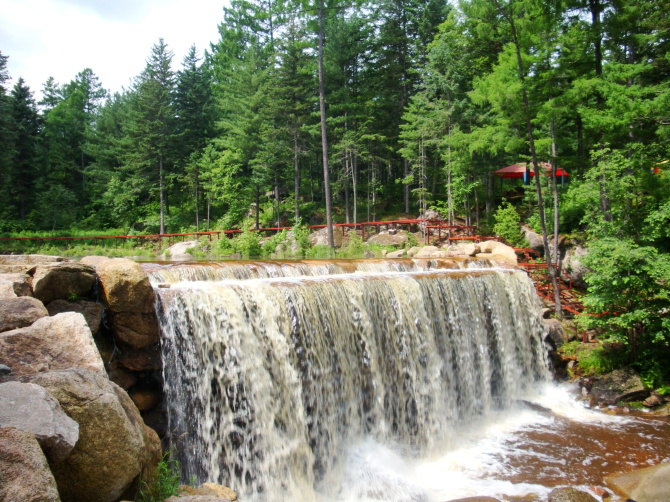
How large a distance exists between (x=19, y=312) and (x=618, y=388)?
40.7 ft

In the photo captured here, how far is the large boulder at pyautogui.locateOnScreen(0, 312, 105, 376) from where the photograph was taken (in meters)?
3.63

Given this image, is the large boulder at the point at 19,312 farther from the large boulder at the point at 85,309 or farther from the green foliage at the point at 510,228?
the green foliage at the point at 510,228

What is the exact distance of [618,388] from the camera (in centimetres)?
1053

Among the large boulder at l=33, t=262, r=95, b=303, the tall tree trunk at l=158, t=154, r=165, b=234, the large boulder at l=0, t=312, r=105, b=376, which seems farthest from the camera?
Answer: the tall tree trunk at l=158, t=154, r=165, b=234

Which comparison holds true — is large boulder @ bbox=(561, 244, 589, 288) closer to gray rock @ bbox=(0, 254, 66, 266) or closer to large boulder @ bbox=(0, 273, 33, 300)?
gray rock @ bbox=(0, 254, 66, 266)

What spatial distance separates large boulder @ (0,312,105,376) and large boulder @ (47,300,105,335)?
4.85 ft

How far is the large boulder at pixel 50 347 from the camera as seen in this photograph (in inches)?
143

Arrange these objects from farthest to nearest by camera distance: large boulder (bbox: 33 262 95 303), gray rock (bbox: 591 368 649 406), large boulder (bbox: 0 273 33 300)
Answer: gray rock (bbox: 591 368 649 406)
large boulder (bbox: 33 262 95 303)
large boulder (bbox: 0 273 33 300)

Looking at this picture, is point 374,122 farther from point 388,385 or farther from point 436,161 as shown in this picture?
point 388,385

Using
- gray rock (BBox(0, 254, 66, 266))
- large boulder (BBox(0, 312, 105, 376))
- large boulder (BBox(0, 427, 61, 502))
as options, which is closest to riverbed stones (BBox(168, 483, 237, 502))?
large boulder (BBox(0, 312, 105, 376))

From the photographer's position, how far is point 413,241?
2198cm

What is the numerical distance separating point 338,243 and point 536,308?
13258 mm

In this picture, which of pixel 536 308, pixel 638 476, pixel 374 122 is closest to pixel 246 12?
pixel 374 122

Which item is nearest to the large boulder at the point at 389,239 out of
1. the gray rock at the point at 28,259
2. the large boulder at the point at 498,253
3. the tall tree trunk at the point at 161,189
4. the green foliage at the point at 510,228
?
the green foliage at the point at 510,228
